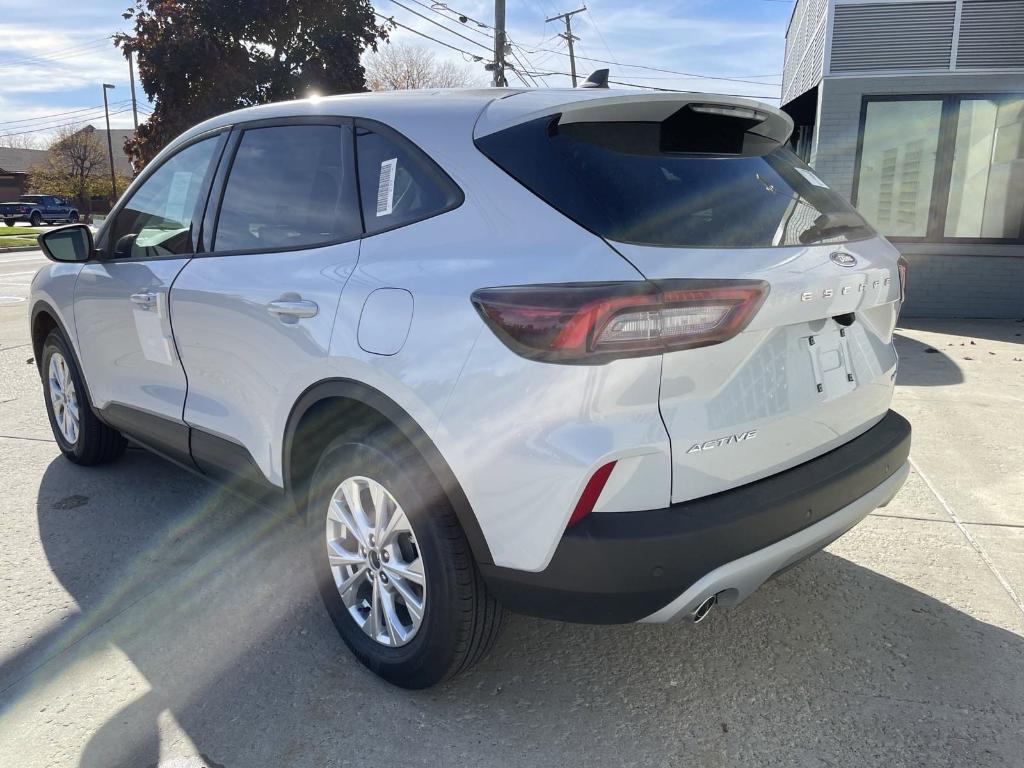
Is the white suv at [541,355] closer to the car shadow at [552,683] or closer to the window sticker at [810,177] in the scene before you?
the window sticker at [810,177]

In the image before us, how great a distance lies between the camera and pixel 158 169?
3.68 meters

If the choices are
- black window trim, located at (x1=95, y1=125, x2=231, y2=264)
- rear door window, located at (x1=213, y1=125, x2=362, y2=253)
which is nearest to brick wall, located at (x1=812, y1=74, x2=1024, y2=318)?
black window trim, located at (x1=95, y1=125, x2=231, y2=264)

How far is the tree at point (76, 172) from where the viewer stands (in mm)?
55375

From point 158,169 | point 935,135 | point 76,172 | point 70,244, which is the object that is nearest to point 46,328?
point 70,244

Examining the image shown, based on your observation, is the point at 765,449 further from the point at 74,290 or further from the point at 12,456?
the point at 12,456

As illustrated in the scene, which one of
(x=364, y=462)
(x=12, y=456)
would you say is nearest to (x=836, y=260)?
(x=364, y=462)

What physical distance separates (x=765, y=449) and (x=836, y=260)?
61cm

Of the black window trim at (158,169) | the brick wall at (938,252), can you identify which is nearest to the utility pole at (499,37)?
the brick wall at (938,252)

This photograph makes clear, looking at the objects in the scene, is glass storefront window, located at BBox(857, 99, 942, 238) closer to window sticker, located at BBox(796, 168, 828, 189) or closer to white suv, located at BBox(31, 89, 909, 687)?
window sticker, located at BBox(796, 168, 828, 189)

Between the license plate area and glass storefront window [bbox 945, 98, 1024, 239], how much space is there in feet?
29.8

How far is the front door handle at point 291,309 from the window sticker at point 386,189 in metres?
0.36

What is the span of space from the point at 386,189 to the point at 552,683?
1.63m

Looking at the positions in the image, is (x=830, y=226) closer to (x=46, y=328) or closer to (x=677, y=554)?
(x=677, y=554)

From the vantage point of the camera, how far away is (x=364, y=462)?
7.90 ft
